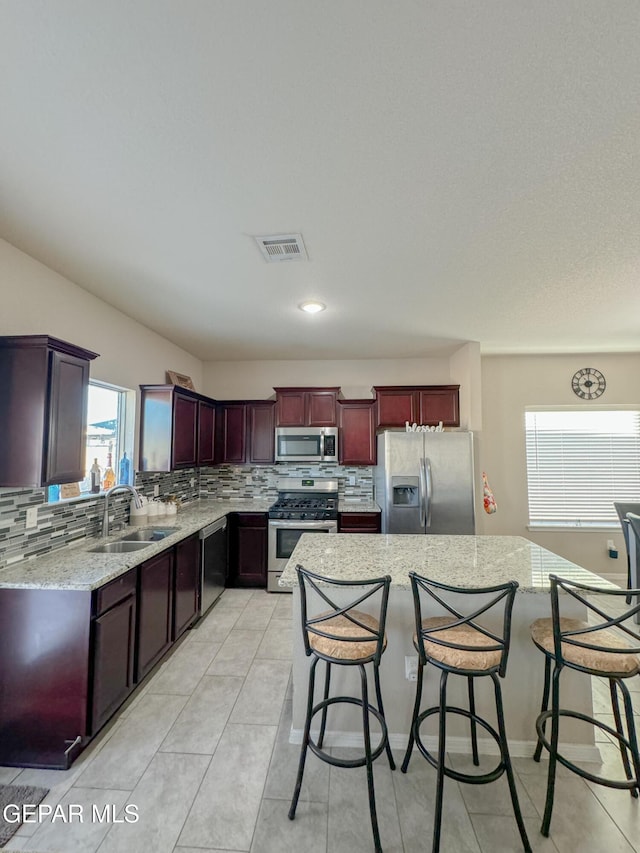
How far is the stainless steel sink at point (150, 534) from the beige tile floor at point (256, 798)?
1.09m

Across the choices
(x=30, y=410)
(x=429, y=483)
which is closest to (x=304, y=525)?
(x=429, y=483)

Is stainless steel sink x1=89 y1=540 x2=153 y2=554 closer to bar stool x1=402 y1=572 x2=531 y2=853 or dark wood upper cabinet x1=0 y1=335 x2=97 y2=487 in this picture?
dark wood upper cabinet x1=0 y1=335 x2=97 y2=487

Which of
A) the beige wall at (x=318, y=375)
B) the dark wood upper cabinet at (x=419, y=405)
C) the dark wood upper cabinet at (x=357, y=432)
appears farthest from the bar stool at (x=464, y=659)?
the beige wall at (x=318, y=375)

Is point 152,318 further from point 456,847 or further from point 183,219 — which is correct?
point 456,847

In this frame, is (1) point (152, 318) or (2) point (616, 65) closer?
(2) point (616, 65)

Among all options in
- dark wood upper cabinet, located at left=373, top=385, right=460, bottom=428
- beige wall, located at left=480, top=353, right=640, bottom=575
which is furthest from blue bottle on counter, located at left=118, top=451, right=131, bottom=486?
beige wall, located at left=480, top=353, right=640, bottom=575

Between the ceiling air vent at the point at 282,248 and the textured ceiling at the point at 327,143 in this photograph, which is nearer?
the textured ceiling at the point at 327,143

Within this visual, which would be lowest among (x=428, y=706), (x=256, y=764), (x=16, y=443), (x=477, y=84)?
(x=256, y=764)

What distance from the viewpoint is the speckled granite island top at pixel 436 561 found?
1.93 metres

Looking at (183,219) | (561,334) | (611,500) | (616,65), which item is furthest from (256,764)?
(611,500)

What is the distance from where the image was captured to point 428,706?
200cm

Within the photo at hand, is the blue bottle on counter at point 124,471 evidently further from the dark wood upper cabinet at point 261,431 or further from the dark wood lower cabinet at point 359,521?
Result: the dark wood lower cabinet at point 359,521

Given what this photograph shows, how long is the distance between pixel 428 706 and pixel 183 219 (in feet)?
9.46

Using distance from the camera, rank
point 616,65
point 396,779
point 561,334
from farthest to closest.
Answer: point 561,334, point 396,779, point 616,65
